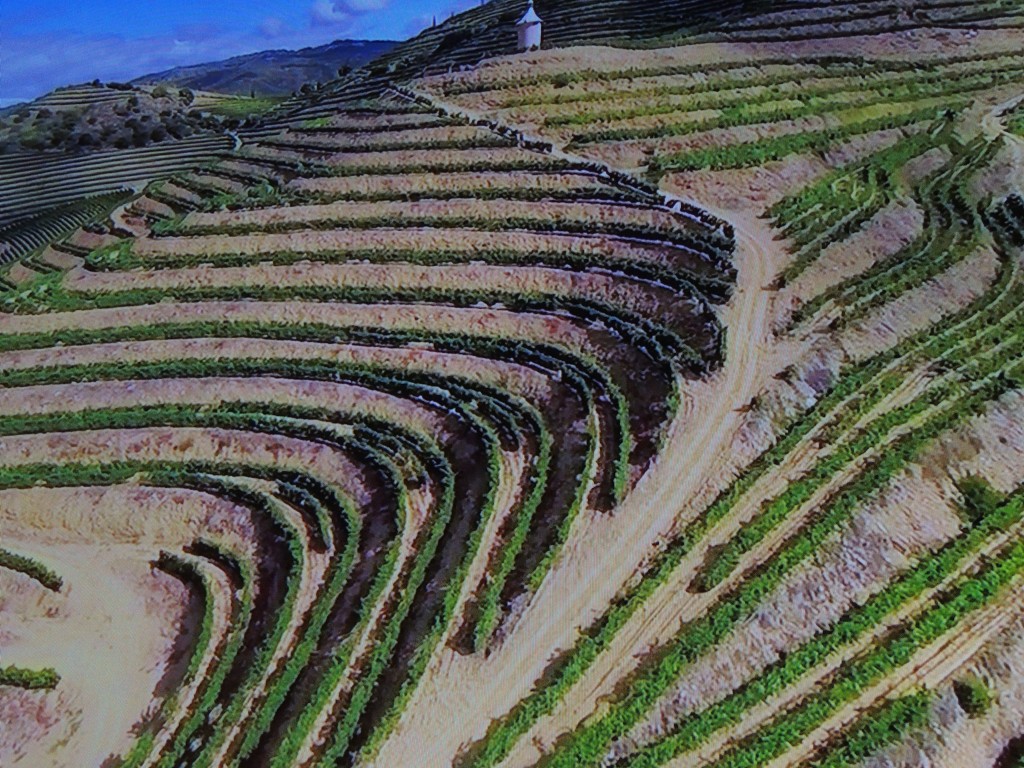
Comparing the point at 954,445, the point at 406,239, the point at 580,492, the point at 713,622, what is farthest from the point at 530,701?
the point at 406,239

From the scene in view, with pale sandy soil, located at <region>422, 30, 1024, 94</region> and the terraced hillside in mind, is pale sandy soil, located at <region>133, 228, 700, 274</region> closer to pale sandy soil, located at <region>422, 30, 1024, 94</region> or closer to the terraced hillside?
the terraced hillside

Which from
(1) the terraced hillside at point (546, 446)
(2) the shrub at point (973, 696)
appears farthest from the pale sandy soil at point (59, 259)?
(2) the shrub at point (973, 696)

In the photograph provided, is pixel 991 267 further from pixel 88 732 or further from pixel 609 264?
pixel 88 732

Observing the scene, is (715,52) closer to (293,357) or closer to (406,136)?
(406,136)

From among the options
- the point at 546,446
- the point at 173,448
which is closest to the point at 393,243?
the point at 173,448

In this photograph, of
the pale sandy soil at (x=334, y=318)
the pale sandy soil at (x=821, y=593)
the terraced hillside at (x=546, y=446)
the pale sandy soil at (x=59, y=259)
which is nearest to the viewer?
the pale sandy soil at (x=821, y=593)

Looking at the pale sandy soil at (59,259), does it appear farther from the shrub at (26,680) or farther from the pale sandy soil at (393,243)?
the shrub at (26,680)
